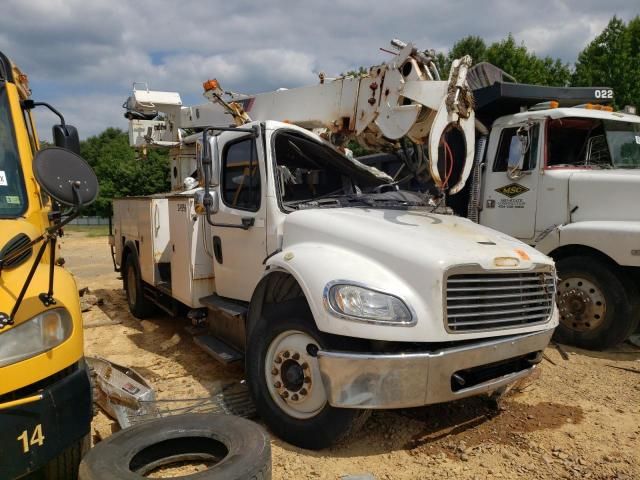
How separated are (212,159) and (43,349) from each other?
8.61ft

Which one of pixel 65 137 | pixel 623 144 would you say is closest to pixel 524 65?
pixel 623 144

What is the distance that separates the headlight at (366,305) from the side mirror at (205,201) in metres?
1.95

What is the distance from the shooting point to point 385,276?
3.33 meters

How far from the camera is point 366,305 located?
125 inches

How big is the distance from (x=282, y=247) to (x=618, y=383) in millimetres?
3425

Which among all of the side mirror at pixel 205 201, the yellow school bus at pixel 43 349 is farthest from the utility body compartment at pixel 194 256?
the yellow school bus at pixel 43 349

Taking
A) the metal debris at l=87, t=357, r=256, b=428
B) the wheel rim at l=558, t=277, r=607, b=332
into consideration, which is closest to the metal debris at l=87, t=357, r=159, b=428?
the metal debris at l=87, t=357, r=256, b=428

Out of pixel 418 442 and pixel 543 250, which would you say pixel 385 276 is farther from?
pixel 543 250

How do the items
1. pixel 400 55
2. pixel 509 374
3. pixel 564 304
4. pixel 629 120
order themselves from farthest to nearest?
1. pixel 629 120
2. pixel 564 304
3. pixel 400 55
4. pixel 509 374

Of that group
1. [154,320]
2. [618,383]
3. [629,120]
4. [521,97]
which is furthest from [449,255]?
[154,320]

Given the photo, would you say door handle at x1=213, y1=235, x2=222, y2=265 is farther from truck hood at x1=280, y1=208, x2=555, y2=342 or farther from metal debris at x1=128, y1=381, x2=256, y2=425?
metal debris at x1=128, y1=381, x2=256, y2=425

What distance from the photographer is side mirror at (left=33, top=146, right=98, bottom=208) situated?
234 cm

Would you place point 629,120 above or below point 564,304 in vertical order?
above

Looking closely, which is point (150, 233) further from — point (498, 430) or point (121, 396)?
point (498, 430)
